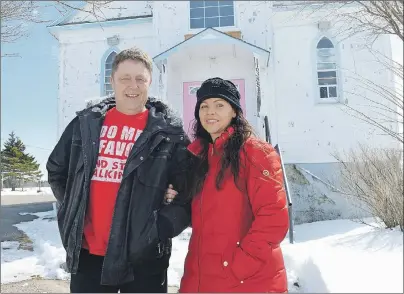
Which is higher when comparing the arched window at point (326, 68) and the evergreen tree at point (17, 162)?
the arched window at point (326, 68)

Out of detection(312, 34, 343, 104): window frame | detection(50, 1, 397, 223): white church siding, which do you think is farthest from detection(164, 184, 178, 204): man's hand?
detection(312, 34, 343, 104): window frame

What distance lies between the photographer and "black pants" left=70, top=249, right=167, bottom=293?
1949mm

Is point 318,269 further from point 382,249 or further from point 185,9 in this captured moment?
point 185,9

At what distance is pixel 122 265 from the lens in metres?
1.87

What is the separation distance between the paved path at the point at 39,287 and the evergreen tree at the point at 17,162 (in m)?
1.33

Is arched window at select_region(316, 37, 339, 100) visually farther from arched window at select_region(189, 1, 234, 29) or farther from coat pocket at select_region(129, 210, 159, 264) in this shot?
coat pocket at select_region(129, 210, 159, 264)

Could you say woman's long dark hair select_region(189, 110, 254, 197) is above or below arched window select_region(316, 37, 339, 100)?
below

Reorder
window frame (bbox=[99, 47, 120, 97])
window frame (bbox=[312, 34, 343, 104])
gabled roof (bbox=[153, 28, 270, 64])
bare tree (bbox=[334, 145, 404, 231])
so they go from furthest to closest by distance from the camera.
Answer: window frame (bbox=[99, 47, 120, 97]) < window frame (bbox=[312, 34, 343, 104]) < gabled roof (bbox=[153, 28, 270, 64]) < bare tree (bbox=[334, 145, 404, 231])

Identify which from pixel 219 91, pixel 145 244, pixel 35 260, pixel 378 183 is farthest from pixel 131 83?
pixel 378 183

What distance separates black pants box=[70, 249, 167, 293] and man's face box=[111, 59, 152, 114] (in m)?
0.93

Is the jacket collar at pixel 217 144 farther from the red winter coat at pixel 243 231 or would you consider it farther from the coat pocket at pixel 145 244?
the coat pocket at pixel 145 244

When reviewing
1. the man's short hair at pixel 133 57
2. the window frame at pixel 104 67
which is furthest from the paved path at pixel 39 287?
the window frame at pixel 104 67

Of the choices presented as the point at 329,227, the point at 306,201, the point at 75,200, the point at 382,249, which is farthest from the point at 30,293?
the point at 306,201

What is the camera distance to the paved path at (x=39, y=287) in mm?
3953
